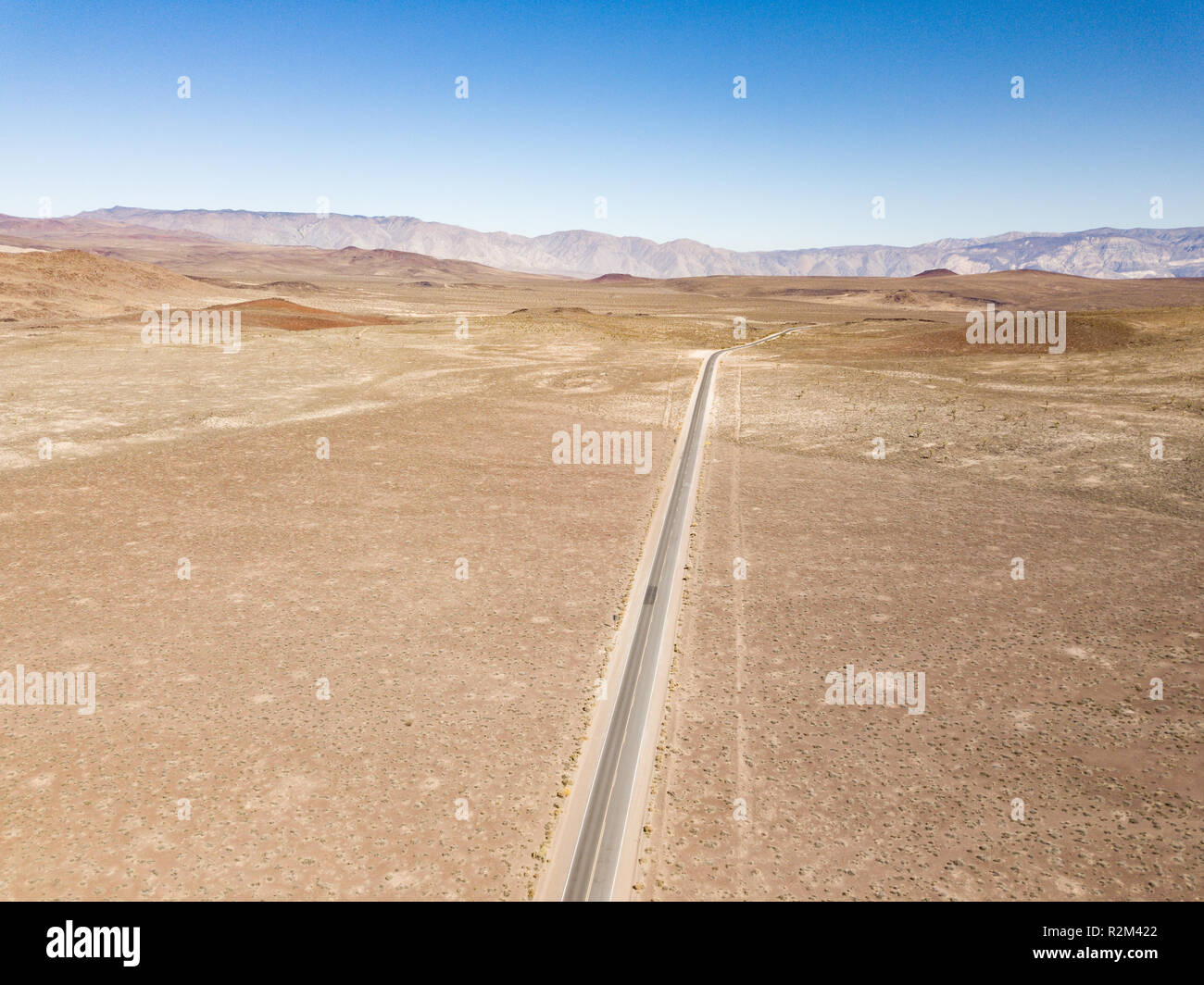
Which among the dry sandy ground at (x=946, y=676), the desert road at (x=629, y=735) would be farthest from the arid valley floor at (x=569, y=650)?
the desert road at (x=629, y=735)

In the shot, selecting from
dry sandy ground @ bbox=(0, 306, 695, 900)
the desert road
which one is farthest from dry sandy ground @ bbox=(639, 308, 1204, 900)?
dry sandy ground @ bbox=(0, 306, 695, 900)

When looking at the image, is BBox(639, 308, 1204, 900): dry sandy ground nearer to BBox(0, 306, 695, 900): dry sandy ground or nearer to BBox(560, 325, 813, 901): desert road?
BBox(560, 325, 813, 901): desert road

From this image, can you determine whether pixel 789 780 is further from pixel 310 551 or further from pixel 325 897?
pixel 310 551

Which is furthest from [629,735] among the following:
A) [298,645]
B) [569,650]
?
[298,645]

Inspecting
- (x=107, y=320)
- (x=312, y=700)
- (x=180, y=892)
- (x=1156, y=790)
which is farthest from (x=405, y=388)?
(x=107, y=320)

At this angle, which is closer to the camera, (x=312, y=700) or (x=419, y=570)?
(x=312, y=700)

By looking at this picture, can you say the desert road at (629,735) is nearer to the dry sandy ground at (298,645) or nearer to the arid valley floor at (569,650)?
the arid valley floor at (569,650)
